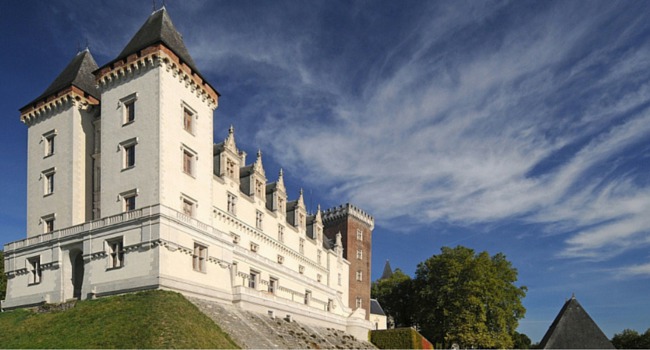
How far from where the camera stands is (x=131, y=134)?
3328 centimetres

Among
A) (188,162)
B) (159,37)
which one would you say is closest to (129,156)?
(188,162)

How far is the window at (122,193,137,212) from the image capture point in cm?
3219

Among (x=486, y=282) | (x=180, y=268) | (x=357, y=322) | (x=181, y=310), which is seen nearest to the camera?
(x=181, y=310)

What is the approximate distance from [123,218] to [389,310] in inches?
2305

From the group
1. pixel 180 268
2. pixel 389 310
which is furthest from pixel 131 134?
pixel 389 310

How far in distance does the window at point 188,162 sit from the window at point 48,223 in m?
10.3

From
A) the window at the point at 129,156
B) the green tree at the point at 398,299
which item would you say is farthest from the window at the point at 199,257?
the green tree at the point at 398,299

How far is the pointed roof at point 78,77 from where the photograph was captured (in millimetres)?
37562

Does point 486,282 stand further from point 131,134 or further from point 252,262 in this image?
point 131,134

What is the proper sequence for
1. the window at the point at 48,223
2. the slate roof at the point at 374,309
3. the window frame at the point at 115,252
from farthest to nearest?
the slate roof at the point at 374,309
the window at the point at 48,223
the window frame at the point at 115,252

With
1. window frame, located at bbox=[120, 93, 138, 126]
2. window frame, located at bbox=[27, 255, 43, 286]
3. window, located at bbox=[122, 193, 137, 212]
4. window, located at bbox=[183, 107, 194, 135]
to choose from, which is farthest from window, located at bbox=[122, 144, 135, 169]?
window frame, located at bbox=[27, 255, 43, 286]

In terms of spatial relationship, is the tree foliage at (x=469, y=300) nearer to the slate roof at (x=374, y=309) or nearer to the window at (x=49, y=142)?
the slate roof at (x=374, y=309)

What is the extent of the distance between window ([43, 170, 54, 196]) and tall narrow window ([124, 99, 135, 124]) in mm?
7803

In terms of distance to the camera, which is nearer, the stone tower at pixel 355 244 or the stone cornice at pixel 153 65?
the stone cornice at pixel 153 65
